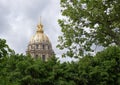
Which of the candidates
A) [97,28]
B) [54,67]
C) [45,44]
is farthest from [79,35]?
[45,44]

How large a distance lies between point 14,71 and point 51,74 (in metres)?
2.38

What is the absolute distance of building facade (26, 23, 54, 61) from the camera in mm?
117500

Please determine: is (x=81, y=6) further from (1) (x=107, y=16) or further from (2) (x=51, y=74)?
(2) (x=51, y=74)

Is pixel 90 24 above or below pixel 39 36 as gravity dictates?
below

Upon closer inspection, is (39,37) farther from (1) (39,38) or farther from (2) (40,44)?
(2) (40,44)

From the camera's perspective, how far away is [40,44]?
118m

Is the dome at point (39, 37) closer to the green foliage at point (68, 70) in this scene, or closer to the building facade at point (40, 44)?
the building facade at point (40, 44)

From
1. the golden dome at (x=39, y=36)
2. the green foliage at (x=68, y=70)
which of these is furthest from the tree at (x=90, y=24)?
the golden dome at (x=39, y=36)

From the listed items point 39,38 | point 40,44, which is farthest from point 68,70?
point 40,44

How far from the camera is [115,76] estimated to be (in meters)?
28.2

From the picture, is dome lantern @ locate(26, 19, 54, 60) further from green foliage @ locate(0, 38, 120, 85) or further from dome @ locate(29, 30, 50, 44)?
green foliage @ locate(0, 38, 120, 85)

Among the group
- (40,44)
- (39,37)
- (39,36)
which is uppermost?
(39,36)

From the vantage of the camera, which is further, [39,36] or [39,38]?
[39,38]

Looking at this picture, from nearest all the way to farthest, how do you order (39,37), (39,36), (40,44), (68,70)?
(68,70)
(39,36)
(39,37)
(40,44)
